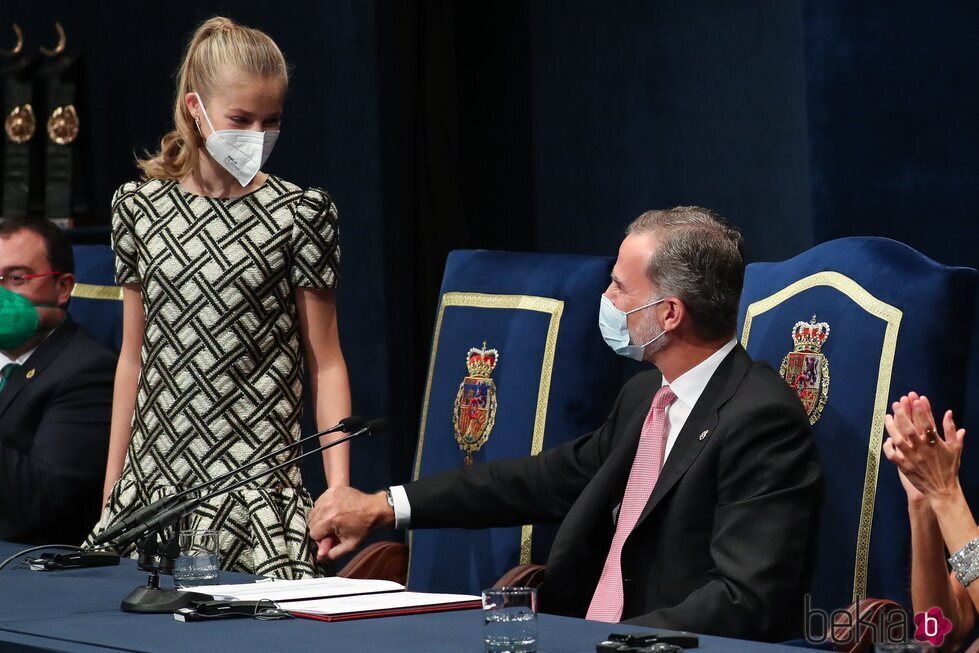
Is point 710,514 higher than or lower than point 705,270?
lower

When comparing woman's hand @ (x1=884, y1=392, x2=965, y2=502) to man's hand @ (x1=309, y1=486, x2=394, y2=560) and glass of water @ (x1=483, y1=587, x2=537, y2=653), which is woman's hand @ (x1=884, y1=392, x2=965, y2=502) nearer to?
glass of water @ (x1=483, y1=587, x2=537, y2=653)

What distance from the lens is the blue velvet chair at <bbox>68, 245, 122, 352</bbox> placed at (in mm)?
4227

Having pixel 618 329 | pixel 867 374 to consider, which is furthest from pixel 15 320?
pixel 867 374

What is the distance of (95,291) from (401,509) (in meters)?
1.65

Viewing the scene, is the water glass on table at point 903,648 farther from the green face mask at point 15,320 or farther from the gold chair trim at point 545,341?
the green face mask at point 15,320

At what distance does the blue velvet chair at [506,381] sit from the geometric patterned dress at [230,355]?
0.50 metres

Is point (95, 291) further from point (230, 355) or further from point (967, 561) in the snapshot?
point (967, 561)

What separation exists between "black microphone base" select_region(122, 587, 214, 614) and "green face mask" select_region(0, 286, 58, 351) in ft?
6.01

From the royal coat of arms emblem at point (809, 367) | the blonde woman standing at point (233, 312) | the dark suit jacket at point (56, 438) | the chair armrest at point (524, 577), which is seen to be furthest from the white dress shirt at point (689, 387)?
the dark suit jacket at point (56, 438)

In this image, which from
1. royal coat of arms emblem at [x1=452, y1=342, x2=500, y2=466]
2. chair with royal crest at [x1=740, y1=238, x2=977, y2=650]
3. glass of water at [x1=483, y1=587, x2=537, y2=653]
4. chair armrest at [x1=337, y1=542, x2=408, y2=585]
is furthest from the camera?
royal coat of arms emblem at [x1=452, y1=342, x2=500, y2=466]

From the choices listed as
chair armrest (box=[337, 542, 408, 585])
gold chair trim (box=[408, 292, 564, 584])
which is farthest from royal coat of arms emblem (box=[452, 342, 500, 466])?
chair armrest (box=[337, 542, 408, 585])

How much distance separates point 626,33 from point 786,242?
2.48 feet

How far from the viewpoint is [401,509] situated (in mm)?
3012

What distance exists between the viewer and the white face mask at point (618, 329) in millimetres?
2809
